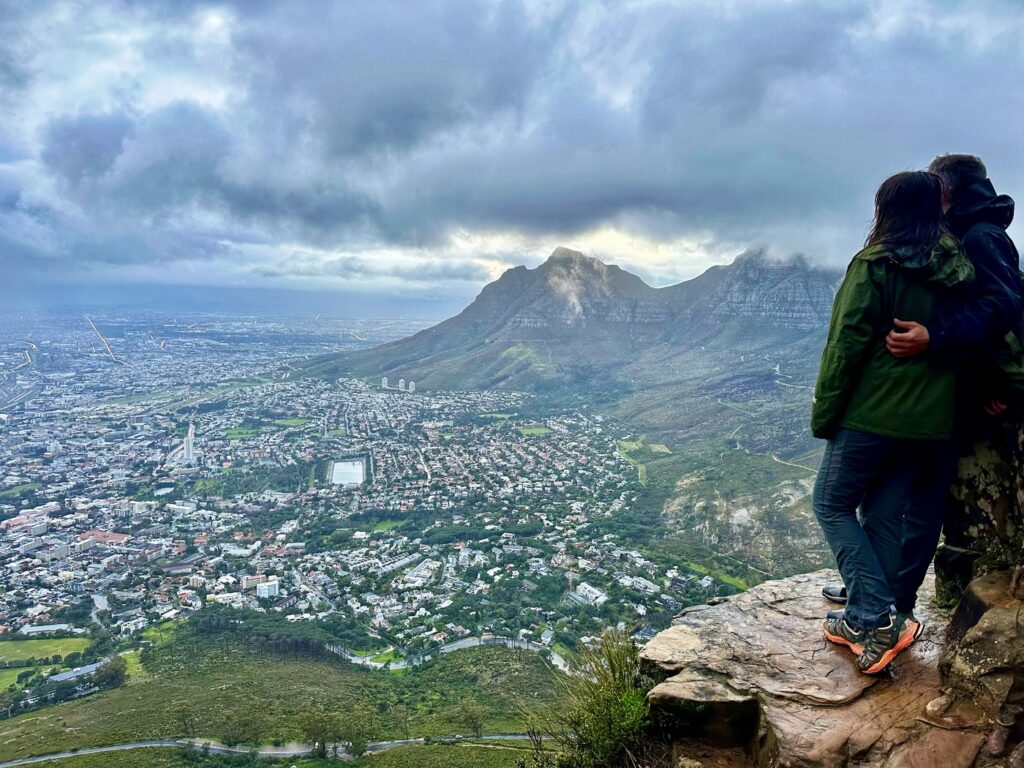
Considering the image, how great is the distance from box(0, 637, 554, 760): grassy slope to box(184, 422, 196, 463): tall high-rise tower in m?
41.2

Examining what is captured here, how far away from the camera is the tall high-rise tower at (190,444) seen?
61275mm

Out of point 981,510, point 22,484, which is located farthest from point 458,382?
point 981,510

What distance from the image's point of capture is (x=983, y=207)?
3367mm

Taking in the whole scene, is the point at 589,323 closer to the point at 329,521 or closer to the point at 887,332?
the point at 329,521

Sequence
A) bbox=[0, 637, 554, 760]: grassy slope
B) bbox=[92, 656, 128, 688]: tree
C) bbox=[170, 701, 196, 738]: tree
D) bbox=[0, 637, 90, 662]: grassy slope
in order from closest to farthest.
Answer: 1. bbox=[170, 701, 196, 738]: tree
2. bbox=[0, 637, 554, 760]: grassy slope
3. bbox=[92, 656, 128, 688]: tree
4. bbox=[0, 637, 90, 662]: grassy slope

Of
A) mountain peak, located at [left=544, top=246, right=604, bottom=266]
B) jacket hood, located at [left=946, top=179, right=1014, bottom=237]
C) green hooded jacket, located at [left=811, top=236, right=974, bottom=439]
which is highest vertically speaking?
mountain peak, located at [left=544, top=246, right=604, bottom=266]

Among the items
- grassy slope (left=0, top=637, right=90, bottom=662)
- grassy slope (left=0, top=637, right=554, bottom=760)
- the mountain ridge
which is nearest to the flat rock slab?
grassy slope (left=0, top=637, right=554, bottom=760)

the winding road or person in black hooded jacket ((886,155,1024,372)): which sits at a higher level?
person in black hooded jacket ((886,155,1024,372))

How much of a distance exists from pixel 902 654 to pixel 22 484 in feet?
230

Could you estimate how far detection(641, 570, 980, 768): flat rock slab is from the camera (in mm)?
2920

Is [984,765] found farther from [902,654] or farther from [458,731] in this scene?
[458,731]

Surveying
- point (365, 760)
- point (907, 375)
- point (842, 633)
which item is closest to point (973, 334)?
point (907, 375)

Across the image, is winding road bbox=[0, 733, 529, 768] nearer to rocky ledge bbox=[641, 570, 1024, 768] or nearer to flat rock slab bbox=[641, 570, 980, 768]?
flat rock slab bbox=[641, 570, 980, 768]

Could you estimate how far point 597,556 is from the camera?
3366 cm
